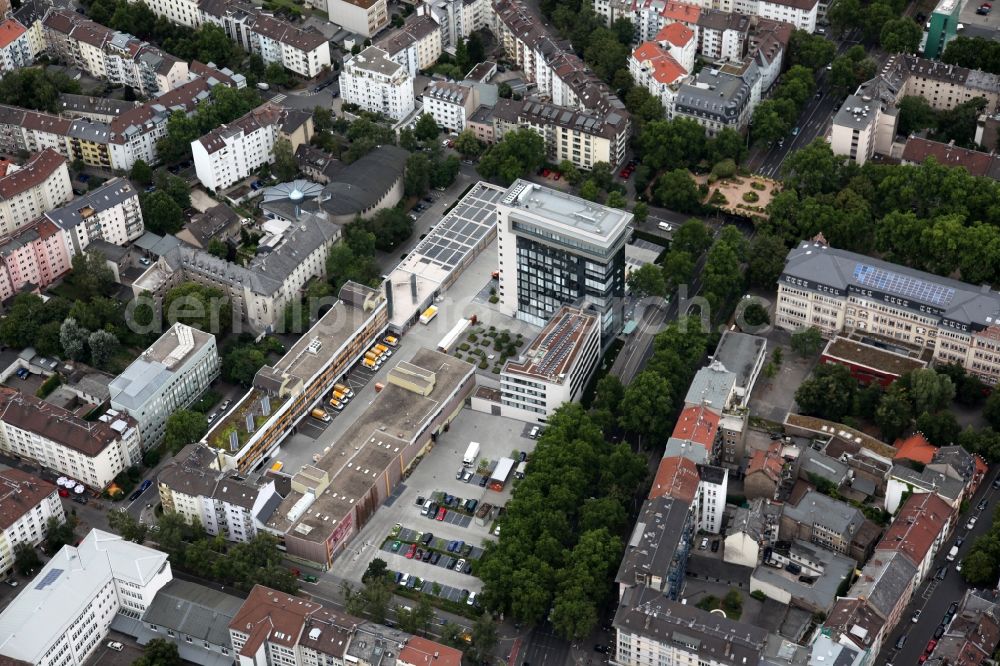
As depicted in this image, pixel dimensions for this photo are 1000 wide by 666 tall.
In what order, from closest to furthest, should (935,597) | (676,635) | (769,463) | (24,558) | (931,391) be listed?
(676,635), (935,597), (24,558), (769,463), (931,391)

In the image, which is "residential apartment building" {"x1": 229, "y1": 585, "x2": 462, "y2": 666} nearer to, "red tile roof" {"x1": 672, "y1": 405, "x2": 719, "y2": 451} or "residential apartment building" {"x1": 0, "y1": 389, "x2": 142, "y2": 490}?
"residential apartment building" {"x1": 0, "y1": 389, "x2": 142, "y2": 490}

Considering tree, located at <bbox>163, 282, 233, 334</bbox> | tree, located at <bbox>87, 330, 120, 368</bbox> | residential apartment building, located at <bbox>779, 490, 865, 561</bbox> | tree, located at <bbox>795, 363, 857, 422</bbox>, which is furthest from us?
tree, located at <bbox>163, 282, 233, 334</bbox>

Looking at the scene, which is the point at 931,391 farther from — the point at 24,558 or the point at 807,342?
the point at 24,558

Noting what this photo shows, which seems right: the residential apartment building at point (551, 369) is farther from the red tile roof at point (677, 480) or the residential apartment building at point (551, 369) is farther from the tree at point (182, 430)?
the tree at point (182, 430)

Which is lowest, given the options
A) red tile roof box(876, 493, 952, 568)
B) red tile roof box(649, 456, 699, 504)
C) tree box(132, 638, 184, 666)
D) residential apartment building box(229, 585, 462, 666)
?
tree box(132, 638, 184, 666)

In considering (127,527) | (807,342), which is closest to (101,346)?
(127,527)

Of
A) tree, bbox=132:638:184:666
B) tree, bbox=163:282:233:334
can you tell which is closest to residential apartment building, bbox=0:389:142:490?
tree, bbox=163:282:233:334

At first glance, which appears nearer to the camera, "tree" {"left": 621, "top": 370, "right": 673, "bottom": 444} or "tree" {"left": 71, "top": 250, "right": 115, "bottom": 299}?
"tree" {"left": 621, "top": 370, "right": 673, "bottom": 444}

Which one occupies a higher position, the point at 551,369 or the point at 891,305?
the point at 891,305
